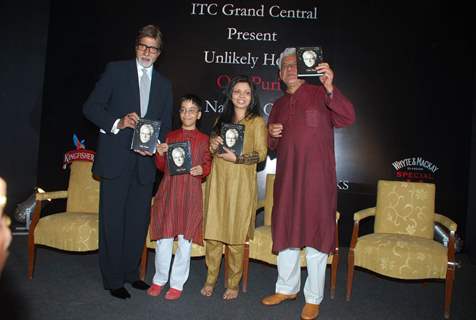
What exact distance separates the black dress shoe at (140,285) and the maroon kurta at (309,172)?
1.19 m

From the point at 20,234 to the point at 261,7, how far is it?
167 inches

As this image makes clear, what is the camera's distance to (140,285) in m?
3.71

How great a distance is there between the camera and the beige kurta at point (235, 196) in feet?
11.4

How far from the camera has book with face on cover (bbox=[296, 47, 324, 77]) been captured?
10.2 ft

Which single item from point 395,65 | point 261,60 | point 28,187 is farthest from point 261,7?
Result: point 28,187

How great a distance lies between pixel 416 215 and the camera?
400 cm

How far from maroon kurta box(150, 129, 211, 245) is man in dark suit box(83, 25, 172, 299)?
147 mm

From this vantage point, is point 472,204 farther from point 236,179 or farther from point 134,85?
point 134,85

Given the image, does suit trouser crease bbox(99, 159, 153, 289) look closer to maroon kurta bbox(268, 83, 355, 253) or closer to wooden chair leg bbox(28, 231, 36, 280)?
wooden chair leg bbox(28, 231, 36, 280)

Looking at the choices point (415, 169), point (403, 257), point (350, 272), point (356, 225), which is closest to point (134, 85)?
point (356, 225)

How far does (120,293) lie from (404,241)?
236cm

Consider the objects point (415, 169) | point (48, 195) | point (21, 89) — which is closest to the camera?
point (48, 195)

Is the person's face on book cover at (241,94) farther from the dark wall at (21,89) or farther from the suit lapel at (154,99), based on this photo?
the dark wall at (21,89)

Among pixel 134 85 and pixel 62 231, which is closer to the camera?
pixel 134 85
